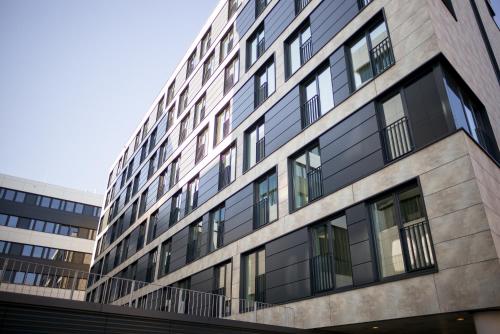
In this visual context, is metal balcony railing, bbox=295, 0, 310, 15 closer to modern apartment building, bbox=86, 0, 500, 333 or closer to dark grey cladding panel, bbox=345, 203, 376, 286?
modern apartment building, bbox=86, 0, 500, 333

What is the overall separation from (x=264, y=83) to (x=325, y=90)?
5495mm

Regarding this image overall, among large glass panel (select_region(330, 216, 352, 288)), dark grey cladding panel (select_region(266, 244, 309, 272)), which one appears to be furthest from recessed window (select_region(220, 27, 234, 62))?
large glass panel (select_region(330, 216, 352, 288))

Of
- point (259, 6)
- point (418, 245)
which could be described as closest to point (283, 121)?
point (418, 245)

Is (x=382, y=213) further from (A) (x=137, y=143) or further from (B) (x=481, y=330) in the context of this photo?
(A) (x=137, y=143)

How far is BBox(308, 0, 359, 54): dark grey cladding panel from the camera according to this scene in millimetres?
15398

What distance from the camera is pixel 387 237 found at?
11562mm

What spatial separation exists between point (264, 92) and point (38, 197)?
38.3 meters

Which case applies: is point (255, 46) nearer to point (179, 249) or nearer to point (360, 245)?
point (179, 249)

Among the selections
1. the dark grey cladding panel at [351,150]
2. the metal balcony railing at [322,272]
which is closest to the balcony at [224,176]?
the dark grey cladding panel at [351,150]

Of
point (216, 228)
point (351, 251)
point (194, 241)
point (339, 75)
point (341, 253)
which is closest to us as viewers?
point (351, 251)

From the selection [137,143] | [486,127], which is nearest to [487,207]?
[486,127]

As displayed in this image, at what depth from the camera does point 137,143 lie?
1652 inches

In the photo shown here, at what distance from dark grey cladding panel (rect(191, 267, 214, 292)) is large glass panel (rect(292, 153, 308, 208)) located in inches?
273

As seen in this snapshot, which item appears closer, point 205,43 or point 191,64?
point 205,43
